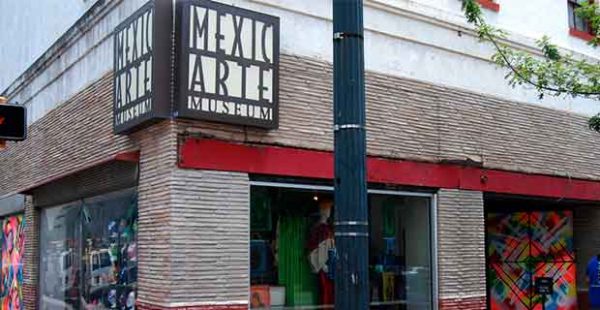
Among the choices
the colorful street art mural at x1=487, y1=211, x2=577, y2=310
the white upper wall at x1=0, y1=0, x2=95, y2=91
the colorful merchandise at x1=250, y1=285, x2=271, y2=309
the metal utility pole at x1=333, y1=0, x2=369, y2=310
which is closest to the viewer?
the metal utility pole at x1=333, y1=0, x2=369, y2=310

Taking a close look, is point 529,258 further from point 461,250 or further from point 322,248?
point 322,248

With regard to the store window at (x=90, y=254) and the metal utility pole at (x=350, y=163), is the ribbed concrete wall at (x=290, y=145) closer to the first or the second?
the store window at (x=90, y=254)

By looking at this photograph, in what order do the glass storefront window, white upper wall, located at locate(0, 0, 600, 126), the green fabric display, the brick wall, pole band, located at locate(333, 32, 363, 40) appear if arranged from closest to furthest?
pole band, located at locate(333, 32, 363, 40)
the green fabric display
white upper wall, located at locate(0, 0, 600, 126)
the brick wall
the glass storefront window

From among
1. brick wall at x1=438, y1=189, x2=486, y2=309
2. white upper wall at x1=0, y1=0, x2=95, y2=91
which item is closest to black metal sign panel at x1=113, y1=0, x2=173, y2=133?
white upper wall at x1=0, y1=0, x2=95, y2=91

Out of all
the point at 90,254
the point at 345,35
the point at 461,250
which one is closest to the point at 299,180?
the point at 461,250

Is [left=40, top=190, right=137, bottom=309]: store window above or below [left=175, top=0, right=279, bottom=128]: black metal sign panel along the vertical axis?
below

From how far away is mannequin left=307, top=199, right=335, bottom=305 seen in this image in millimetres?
10758

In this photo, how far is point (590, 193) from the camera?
1454cm

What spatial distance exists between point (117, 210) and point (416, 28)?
525 centimetres

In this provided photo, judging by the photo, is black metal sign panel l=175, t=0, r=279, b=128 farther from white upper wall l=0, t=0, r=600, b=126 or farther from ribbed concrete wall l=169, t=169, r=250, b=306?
ribbed concrete wall l=169, t=169, r=250, b=306

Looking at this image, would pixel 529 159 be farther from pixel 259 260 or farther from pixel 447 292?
pixel 259 260

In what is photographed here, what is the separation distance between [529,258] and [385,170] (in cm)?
620

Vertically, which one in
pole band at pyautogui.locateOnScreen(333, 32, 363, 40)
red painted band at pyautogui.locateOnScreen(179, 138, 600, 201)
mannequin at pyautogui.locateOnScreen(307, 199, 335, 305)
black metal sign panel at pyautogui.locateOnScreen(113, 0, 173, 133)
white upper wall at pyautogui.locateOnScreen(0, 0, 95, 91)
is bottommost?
mannequin at pyautogui.locateOnScreen(307, 199, 335, 305)

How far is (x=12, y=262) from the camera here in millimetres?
16844
